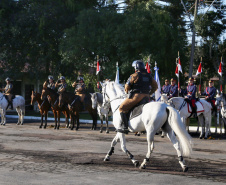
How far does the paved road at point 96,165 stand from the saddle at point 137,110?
1.21m

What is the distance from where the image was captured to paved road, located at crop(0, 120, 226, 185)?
829cm

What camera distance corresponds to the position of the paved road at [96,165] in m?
8.29

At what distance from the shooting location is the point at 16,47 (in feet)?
123

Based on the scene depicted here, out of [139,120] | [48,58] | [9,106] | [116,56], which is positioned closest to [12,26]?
[48,58]

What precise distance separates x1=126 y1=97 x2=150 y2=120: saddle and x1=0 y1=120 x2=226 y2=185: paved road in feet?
3.97

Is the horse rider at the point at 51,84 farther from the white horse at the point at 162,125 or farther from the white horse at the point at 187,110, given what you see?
the white horse at the point at 162,125

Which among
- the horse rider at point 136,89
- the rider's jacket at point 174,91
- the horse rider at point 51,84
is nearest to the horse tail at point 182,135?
the horse rider at point 136,89

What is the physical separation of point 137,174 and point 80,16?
27530mm

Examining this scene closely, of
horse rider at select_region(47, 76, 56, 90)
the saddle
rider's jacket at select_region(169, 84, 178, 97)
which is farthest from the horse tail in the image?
horse rider at select_region(47, 76, 56, 90)

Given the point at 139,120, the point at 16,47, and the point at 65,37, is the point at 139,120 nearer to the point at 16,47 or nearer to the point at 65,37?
the point at 65,37

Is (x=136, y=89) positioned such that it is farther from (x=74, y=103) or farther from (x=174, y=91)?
(x=74, y=103)

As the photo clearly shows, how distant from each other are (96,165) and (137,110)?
1.71m

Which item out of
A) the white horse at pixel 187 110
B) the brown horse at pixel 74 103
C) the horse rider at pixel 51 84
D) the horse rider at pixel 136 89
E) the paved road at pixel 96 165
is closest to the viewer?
the paved road at pixel 96 165

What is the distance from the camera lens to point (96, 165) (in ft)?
32.9
